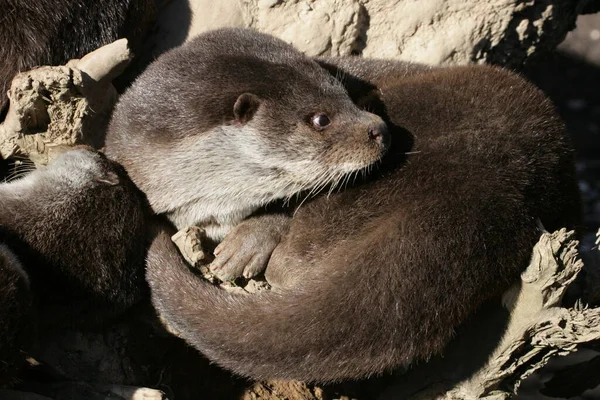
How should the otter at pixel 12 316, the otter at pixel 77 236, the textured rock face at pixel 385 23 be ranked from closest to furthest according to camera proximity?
the otter at pixel 12 316
the otter at pixel 77 236
the textured rock face at pixel 385 23

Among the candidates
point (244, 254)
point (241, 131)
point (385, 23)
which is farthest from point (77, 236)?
point (385, 23)

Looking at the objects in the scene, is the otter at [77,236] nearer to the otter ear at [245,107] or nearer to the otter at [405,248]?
the otter at [405,248]

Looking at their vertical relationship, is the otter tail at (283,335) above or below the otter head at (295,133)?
below

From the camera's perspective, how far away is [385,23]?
15.4 ft

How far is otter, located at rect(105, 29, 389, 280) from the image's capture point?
3.46 m

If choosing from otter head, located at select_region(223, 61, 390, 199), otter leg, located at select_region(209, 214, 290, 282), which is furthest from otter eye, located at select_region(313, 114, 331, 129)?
otter leg, located at select_region(209, 214, 290, 282)

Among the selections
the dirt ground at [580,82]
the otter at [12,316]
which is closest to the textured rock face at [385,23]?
the otter at [12,316]

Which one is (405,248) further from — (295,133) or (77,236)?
(77,236)

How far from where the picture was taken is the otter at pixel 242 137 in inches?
136

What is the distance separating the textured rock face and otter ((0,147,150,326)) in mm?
1388

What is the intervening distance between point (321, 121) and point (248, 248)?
60 centimetres

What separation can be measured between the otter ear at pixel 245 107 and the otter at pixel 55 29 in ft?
3.71

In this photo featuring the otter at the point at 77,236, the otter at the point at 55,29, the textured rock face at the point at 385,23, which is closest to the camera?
the otter at the point at 77,236

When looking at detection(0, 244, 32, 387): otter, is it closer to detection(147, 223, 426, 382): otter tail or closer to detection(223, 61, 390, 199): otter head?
detection(147, 223, 426, 382): otter tail
